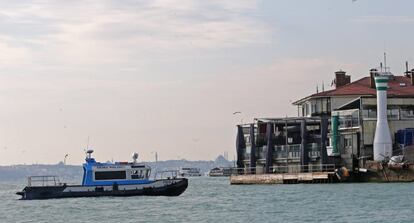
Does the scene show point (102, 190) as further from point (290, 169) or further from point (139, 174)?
point (290, 169)

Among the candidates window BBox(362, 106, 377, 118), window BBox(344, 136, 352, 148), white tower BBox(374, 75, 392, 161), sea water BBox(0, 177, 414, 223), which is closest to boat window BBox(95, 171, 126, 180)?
sea water BBox(0, 177, 414, 223)

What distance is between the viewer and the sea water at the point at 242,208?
5772 centimetres

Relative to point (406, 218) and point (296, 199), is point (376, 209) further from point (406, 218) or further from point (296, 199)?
point (296, 199)

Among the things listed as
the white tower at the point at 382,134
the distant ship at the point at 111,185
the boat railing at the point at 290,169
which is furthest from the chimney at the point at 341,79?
the distant ship at the point at 111,185

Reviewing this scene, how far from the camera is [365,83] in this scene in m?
123

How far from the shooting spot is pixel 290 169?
370 ft

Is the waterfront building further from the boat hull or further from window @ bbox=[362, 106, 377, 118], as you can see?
the boat hull

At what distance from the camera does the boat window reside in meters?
80.4

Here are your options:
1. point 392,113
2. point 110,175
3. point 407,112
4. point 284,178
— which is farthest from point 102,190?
point 407,112

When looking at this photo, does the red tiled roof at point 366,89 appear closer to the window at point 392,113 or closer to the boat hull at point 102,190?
the window at point 392,113

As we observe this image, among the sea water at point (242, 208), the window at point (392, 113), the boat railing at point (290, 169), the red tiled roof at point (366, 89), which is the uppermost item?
the red tiled roof at point (366, 89)

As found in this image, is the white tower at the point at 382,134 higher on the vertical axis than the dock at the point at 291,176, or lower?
higher

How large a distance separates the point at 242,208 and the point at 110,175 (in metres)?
17.4

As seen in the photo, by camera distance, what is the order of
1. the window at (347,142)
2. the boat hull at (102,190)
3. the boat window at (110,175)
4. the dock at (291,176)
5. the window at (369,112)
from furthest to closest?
the window at (347,142), the window at (369,112), the dock at (291,176), the boat window at (110,175), the boat hull at (102,190)
